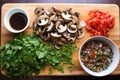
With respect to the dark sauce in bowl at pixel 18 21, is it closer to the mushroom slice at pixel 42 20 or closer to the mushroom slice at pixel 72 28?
the mushroom slice at pixel 42 20

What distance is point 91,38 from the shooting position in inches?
39.1

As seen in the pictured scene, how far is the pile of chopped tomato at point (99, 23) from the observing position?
1.03m

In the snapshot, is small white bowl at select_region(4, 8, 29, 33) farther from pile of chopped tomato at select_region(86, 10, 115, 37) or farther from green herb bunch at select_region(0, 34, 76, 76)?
pile of chopped tomato at select_region(86, 10, 115, 37)

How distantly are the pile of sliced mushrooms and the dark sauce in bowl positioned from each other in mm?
51

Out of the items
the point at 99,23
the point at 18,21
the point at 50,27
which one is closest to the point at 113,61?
the point at 99,23

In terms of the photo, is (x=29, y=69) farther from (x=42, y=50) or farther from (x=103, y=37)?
(x=103, y=37)

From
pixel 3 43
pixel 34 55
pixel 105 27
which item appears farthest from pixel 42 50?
pixel 105 27

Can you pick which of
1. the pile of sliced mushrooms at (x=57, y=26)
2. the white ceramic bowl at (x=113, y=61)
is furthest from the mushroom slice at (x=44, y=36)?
the white ceramic bowl at (x=113, y=61)

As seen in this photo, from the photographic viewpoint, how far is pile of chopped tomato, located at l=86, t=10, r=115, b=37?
1.03m

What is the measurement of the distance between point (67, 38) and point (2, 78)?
29 cm

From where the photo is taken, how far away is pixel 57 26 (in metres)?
1.01

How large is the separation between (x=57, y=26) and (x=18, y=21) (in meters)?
0.15

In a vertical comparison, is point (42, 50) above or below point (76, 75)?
above

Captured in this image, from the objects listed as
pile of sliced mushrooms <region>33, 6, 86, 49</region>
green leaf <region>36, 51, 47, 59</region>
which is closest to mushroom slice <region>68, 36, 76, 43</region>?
pile of sliced mushrooms <region>33, 6, 86, 49</region>
